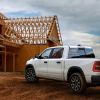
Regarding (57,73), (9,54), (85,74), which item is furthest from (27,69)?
(9,54)

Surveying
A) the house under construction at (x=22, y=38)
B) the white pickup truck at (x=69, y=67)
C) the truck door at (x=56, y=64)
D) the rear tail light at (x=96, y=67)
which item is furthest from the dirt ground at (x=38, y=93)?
the house under construction at (x=22, y=38)

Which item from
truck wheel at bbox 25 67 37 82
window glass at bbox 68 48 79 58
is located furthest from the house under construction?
window glass at bbox 68 48 79 58

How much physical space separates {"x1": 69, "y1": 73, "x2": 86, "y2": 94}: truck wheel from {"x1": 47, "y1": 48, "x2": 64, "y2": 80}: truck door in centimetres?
80

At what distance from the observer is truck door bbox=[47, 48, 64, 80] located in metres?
14.1

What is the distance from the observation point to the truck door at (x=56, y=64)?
46.4ft

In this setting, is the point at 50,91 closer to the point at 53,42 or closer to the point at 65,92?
the point at 65,92

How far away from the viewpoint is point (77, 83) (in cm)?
1314

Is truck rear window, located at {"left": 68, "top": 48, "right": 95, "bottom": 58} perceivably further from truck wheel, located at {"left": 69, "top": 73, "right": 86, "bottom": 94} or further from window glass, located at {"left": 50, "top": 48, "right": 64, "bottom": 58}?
truck wheel, located at {"left": 69, "top": 73, "right": 86, "bottom": 94}

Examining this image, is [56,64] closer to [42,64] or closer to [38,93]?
[42,64]

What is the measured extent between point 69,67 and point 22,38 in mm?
21267

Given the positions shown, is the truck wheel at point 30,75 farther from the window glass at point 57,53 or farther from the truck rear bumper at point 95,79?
the truck rear bumper at point 95,79

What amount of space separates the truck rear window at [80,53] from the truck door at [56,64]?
460 millimetres

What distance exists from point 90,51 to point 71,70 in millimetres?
1958

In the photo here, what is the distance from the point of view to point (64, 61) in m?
13.9
